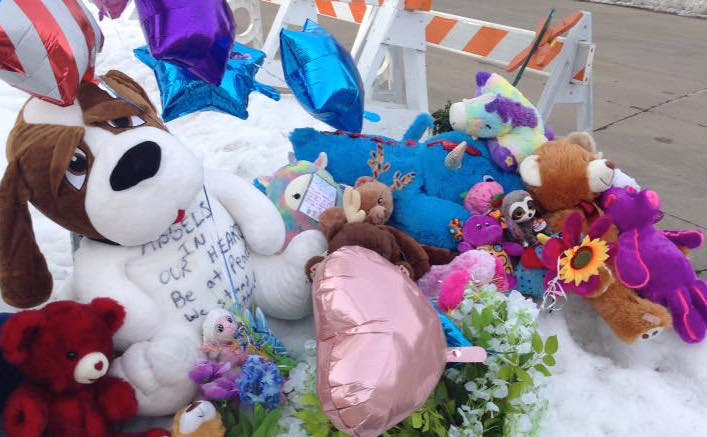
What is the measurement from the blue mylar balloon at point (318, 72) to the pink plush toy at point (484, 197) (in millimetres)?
600

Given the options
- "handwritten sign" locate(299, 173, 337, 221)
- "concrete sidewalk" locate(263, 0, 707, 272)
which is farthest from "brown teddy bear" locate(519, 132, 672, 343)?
"concrete sidewalk" locate(263, 0, 707, 272)

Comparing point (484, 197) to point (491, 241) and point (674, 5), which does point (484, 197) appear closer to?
point (491, 241)

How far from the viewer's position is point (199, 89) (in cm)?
215

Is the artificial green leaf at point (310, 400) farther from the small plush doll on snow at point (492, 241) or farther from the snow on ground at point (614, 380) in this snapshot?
the small plush doll on snow at point (492, 241)

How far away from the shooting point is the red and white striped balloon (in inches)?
54.7

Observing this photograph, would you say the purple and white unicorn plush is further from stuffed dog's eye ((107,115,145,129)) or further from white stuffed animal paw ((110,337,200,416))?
white stuffed animal paw ((110,337,200,416))

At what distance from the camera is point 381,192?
7.43ft

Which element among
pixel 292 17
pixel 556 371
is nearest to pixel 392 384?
pixel 556 371

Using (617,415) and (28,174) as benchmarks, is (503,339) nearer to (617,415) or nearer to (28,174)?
(617,415)

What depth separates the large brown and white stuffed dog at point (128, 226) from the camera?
157 cm

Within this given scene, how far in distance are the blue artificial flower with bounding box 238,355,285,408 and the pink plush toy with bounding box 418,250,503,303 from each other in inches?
24.8

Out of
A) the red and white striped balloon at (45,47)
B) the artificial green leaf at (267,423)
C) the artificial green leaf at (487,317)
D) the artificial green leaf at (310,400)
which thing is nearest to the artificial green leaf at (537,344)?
the artificial green leaf at (487,317)

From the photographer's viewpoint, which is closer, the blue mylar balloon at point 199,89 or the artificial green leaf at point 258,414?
the artificial green leaf at point 258,414

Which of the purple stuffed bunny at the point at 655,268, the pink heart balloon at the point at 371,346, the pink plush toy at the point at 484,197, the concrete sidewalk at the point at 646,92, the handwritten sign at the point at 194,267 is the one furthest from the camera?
the concrete sidewalk at the point at 646,92
